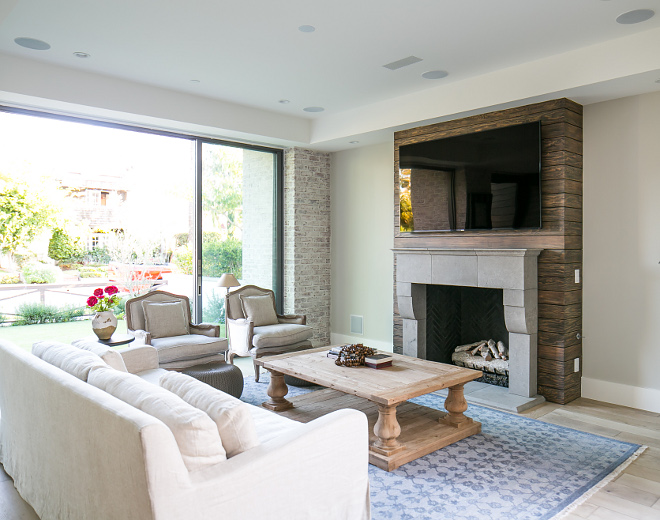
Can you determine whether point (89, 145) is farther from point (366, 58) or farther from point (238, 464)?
point (238, 464)

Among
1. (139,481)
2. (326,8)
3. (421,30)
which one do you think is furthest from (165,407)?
(421,30)

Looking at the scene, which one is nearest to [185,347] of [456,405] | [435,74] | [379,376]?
[379,376]

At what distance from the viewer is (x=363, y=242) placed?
22.1ft

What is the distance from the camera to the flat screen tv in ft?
14.9

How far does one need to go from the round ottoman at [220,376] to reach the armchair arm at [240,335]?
0.90 metres

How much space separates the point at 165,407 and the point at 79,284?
3.82 metres

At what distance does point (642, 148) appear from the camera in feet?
14.2

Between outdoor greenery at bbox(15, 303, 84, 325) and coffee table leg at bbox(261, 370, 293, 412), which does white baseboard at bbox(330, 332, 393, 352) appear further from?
outdoor greenery at bbox(15, 303, 84, 325)

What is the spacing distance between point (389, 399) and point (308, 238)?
3963 mm

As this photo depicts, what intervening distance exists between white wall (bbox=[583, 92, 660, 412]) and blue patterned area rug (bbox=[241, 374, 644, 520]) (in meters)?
1.02

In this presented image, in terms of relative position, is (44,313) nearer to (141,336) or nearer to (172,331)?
(141,336)

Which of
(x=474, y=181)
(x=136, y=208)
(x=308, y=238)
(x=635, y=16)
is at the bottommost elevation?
(x=308, y=238)

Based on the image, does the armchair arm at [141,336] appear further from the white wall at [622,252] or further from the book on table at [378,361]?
the white wall at [622,252]

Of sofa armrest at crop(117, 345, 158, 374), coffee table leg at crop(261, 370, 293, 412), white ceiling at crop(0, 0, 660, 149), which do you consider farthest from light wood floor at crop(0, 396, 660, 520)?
white ceiling at crop(0, 0, 660, 149)
